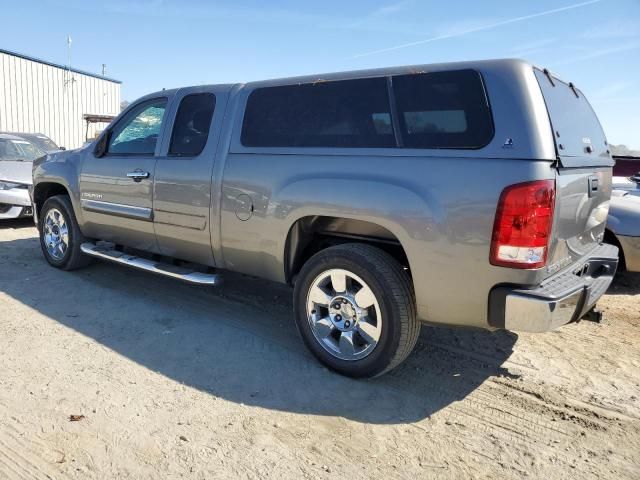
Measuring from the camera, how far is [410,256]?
2893 mm

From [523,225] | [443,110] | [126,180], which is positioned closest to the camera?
[523,225]

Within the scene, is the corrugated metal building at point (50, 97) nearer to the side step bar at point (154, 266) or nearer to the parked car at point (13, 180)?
the parked car at point (13, 180)

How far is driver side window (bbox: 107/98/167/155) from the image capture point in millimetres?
4535

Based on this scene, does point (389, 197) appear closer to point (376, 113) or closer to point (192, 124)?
point (376, 113)

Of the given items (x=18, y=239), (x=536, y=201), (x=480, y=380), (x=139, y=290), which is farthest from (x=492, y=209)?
(x=18, y=239)

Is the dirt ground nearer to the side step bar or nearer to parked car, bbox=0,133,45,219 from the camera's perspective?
the side step bar

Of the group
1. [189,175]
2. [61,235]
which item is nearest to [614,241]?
[189,175]

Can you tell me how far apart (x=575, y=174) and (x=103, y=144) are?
434cm

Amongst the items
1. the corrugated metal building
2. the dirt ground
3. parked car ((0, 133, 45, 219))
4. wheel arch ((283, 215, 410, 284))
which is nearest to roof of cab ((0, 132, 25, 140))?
parked car ((0, 133, 45, 219))

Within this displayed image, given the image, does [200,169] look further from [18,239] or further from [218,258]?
[18,239]

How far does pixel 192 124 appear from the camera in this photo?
4.23m

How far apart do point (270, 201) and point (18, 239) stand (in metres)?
Result: 5.44

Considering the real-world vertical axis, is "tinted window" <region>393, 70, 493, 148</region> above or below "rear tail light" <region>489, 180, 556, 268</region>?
above

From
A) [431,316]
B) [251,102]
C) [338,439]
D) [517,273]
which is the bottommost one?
[338,439]
